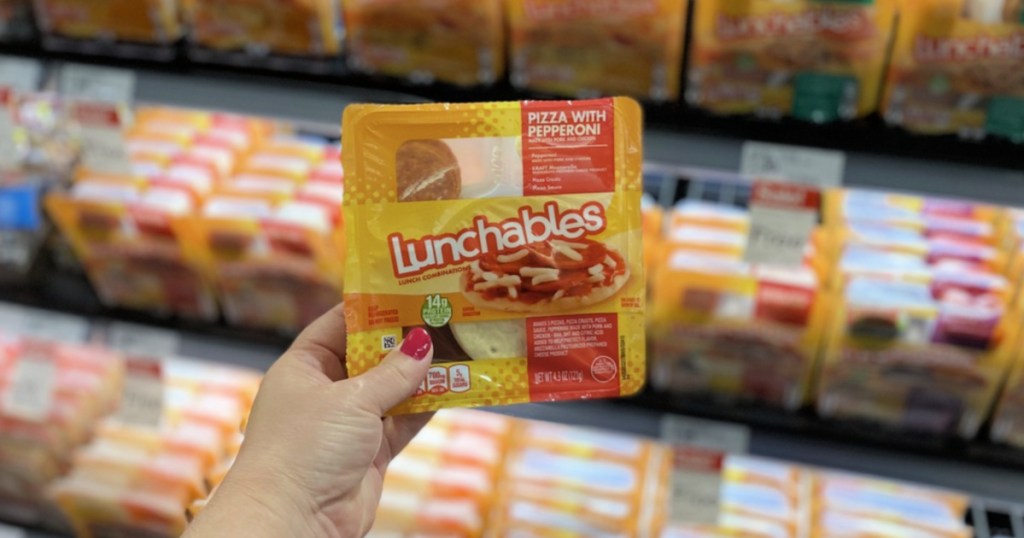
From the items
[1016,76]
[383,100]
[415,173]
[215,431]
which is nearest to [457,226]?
[415,173]

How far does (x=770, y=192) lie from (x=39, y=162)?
1361 millimetres

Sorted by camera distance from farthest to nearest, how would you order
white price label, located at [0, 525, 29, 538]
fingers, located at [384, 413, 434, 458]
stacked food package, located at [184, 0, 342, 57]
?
white price label, located at [0, 525, 29, 538] < stacked food package, located at [184, 0, 342, 57] < fingers, located at [384, 413, 434, 458]

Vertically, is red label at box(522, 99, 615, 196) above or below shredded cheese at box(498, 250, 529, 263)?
above

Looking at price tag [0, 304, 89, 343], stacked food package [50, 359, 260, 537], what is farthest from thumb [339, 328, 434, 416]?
→ price tag [0, 304, 89, 343]

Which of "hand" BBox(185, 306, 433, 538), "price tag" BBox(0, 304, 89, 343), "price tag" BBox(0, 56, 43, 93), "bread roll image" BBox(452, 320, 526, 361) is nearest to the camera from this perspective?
"hand" BBox(185, 306, 433, 538)

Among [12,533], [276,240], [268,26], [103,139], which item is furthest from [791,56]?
[12,533]

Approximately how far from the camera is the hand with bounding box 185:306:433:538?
0.86 m

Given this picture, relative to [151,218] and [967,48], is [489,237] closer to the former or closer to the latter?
[967,48]

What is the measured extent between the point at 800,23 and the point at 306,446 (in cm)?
86

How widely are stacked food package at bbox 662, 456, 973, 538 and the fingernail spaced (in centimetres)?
88

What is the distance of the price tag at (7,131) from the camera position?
5.44 feet

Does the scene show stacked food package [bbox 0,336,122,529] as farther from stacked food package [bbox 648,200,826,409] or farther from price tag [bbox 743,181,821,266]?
price tag [bbox 743,181,821,266]

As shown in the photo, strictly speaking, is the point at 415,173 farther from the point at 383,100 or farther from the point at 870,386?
the point at 870,386

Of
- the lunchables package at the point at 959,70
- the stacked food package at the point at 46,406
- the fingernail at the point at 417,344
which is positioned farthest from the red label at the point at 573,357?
the stacked food package at the point at 46,406
